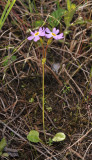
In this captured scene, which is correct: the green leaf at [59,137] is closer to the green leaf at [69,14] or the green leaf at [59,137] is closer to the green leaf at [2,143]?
the green leaf at [2,143]

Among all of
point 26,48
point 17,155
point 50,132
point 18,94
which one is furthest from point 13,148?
point 26,48

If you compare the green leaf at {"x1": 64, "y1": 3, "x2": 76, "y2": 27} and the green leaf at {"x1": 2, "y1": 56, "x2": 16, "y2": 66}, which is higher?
the green leaf at {"x1": 64, "y1": 3, "x2": 76, "y2": 27}

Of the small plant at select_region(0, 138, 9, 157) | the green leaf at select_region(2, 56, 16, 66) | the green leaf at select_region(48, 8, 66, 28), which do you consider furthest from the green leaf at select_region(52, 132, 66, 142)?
the green leaf at select_region(48, 8, 66, 28)

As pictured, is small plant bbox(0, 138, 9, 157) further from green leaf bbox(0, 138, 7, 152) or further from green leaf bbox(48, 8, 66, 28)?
green leaf bbox(48, 8, 66, 28)

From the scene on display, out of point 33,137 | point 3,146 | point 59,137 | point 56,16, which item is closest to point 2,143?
point 3,146

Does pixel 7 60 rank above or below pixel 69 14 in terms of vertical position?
below

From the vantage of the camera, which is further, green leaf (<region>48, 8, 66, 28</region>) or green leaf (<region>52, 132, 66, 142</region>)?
green leaf (<region>48, 8, 66, 28</region>)

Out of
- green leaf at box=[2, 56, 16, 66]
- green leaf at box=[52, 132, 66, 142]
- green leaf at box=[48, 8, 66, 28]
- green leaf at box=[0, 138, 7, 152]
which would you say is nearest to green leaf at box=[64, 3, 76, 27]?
green leaf at box=[48, 8, 66, 28]

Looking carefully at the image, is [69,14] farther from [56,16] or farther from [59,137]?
[59,137]

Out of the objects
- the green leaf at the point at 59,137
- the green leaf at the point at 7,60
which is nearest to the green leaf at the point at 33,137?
the green leaf at the point at 59,137

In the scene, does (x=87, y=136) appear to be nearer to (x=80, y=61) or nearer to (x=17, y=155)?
(x=17, y=155)

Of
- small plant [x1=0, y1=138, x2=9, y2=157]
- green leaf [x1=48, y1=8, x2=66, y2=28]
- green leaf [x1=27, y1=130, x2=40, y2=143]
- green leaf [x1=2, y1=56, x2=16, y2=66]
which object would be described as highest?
green leaf [x1=48, y1=8, x2=66, y2=28]

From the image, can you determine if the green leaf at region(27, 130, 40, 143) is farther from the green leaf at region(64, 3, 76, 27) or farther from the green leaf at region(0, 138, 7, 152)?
the green leaf at region(64, 3, 76, 27)
